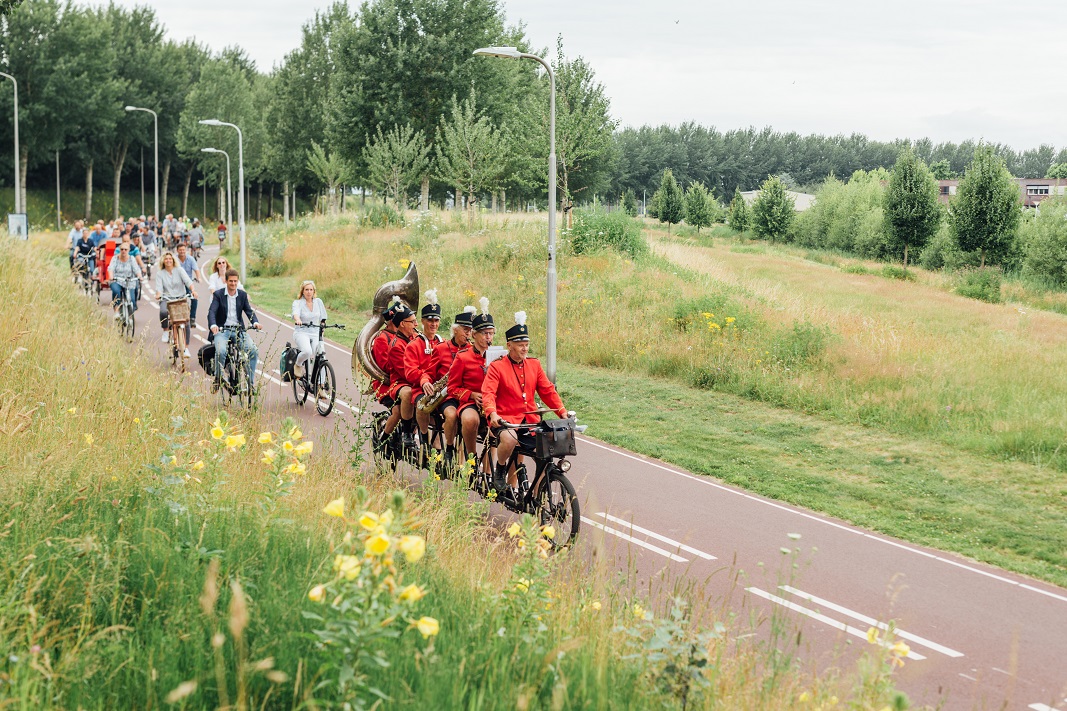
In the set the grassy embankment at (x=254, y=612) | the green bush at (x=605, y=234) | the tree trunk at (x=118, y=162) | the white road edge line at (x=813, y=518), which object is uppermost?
the tree trunk at (x=118, y=162)

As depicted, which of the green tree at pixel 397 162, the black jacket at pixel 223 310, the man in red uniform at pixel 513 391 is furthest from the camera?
the green tree at pixel 397 162

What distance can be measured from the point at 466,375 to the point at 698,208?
8562 cm

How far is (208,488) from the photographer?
536 centimetres

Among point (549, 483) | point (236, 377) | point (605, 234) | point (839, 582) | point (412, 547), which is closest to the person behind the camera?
point (412, 547)

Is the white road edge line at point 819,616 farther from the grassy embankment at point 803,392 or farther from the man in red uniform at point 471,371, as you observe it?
the man in red uniform at point 471,371

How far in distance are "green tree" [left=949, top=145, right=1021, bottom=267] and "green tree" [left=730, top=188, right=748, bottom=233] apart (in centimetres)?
3752

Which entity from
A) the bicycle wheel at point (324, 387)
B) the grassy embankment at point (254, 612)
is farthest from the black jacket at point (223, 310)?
the grassy embankment at point (254, 612)

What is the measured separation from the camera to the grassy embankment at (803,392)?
10.9 meters

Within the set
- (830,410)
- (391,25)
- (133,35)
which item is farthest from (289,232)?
(133,35)

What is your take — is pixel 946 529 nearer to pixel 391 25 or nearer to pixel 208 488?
pixel 208 488

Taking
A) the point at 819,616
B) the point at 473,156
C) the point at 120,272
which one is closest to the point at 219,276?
the point at 120,272

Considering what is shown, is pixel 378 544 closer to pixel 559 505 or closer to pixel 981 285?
pixel 559 505

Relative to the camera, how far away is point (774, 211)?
8206cm

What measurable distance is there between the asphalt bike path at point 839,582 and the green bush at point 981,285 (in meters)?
38.7
